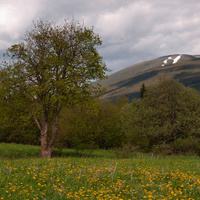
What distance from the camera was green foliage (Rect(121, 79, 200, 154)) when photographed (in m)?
31.2

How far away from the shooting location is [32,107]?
22.6m

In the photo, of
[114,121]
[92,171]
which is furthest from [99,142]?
[92,171]

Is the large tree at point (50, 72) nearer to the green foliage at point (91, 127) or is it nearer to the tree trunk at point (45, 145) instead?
the tree trunk at point (45, 145)

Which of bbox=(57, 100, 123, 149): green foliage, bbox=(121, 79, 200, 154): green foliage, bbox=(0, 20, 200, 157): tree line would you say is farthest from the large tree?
bbox=(57, 100, 123, 149): green foliage

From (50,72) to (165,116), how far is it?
18.9 meters

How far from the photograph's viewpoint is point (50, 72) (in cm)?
2298

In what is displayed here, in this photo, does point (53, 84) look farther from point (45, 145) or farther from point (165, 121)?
point (165, 121)

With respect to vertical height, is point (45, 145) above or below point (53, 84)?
below

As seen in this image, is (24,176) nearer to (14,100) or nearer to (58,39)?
(14,100)

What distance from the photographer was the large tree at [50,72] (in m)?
22.3

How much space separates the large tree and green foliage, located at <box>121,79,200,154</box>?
13238 mm

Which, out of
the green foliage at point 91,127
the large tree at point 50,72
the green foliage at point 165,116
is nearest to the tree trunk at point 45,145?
the large tree at point 50,72

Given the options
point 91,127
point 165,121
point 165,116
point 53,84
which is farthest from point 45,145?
point 91,127

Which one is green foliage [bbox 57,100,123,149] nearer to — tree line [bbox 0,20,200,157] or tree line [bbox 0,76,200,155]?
tree line [bbox 0,76,200,155]
